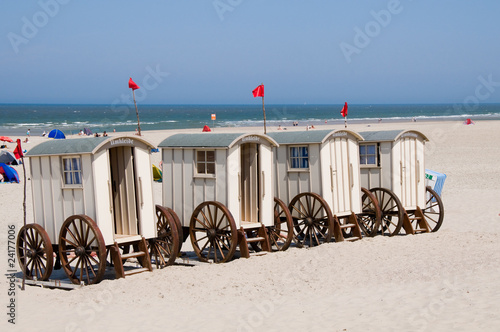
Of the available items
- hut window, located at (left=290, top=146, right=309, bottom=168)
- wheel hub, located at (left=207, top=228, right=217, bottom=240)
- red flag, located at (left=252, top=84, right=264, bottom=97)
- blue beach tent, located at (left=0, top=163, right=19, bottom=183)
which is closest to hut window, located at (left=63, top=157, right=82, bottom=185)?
wheel hub, located at (left=207, top=228, right=217, bottom=240)

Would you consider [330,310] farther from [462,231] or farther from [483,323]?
[462,231]

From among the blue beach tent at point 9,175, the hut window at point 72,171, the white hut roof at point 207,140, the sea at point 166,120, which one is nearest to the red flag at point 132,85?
the white hut roof at point 207,140

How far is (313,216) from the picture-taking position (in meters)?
15.1

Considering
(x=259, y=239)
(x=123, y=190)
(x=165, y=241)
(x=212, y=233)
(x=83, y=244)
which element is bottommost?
(x=259, y=239)

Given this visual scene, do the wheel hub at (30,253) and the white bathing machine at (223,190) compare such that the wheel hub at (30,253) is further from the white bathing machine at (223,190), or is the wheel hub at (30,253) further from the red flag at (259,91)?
the red flag at (259,91)

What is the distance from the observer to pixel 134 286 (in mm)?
11359

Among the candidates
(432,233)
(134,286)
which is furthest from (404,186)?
(134,286)

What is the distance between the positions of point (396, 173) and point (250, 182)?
3954mm

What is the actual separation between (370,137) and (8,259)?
349 inches

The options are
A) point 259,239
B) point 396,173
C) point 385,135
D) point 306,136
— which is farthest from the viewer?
point 385,135

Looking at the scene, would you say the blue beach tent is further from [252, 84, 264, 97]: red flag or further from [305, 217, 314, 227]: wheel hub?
[305, 217, 314, 227]: wheel hub

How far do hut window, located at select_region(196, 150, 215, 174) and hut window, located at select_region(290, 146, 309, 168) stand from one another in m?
2.57

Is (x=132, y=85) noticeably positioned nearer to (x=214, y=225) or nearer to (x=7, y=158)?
(x=214, y=225)

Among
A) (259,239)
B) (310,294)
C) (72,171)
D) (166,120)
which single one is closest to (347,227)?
(259,239)
